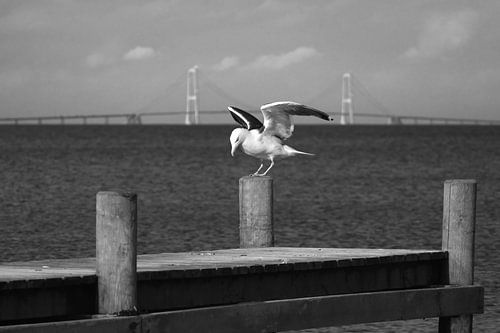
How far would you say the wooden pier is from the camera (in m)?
8.88

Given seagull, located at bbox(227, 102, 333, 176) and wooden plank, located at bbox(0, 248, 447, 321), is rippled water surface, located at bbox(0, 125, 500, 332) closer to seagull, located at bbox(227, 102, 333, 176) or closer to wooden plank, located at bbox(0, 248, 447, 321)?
seagull, located at bbox(227, 102, 333, 176)

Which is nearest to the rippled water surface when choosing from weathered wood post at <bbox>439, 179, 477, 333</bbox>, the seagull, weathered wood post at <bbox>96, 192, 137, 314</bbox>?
the seagull

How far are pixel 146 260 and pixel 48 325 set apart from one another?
6.19ft

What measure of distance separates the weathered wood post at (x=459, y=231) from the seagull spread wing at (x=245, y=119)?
3.11 m

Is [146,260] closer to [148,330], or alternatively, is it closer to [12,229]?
[148,330]

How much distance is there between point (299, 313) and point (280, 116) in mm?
3987

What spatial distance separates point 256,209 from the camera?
11.9m

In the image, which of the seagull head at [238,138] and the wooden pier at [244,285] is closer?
the wooden pier at [244,285]

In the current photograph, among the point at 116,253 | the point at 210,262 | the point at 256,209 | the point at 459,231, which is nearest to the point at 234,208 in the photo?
the point at 256,209

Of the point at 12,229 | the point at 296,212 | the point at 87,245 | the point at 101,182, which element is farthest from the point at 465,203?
the point at 101,182

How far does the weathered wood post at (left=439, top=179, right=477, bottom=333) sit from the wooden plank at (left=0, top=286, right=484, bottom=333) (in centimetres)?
21

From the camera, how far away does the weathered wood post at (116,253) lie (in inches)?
352

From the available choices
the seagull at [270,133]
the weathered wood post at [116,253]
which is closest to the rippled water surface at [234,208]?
the seagull at [270,133]

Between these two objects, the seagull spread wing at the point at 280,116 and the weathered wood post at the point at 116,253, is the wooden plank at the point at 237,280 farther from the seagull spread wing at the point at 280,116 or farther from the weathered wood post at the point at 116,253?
the seagull spread wing at the point at 280,116
